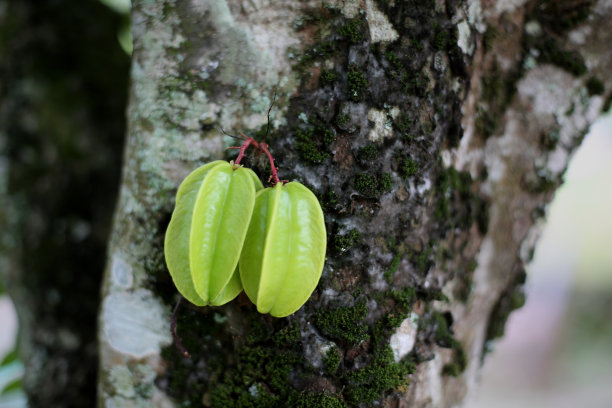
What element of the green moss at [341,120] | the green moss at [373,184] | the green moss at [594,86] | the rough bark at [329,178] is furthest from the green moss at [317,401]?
the green moss at [594,86]

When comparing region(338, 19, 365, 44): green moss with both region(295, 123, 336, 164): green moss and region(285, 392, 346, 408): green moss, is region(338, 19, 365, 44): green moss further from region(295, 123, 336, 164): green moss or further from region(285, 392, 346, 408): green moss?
region(285, 392, 346, 408): green moss

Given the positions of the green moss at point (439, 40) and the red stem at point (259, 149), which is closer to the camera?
the red stem at point (259, 149)

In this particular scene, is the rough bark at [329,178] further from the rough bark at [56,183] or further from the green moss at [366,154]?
the rough bark at [56,183]

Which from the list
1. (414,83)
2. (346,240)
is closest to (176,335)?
(346,240)

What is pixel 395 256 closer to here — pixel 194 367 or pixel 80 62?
pixel 194 367

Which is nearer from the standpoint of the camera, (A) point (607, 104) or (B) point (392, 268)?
(B) point (392, 268)

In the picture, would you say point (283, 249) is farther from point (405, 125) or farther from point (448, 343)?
point (448, 343)

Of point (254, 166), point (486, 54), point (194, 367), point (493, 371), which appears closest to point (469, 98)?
point (486, 54)
